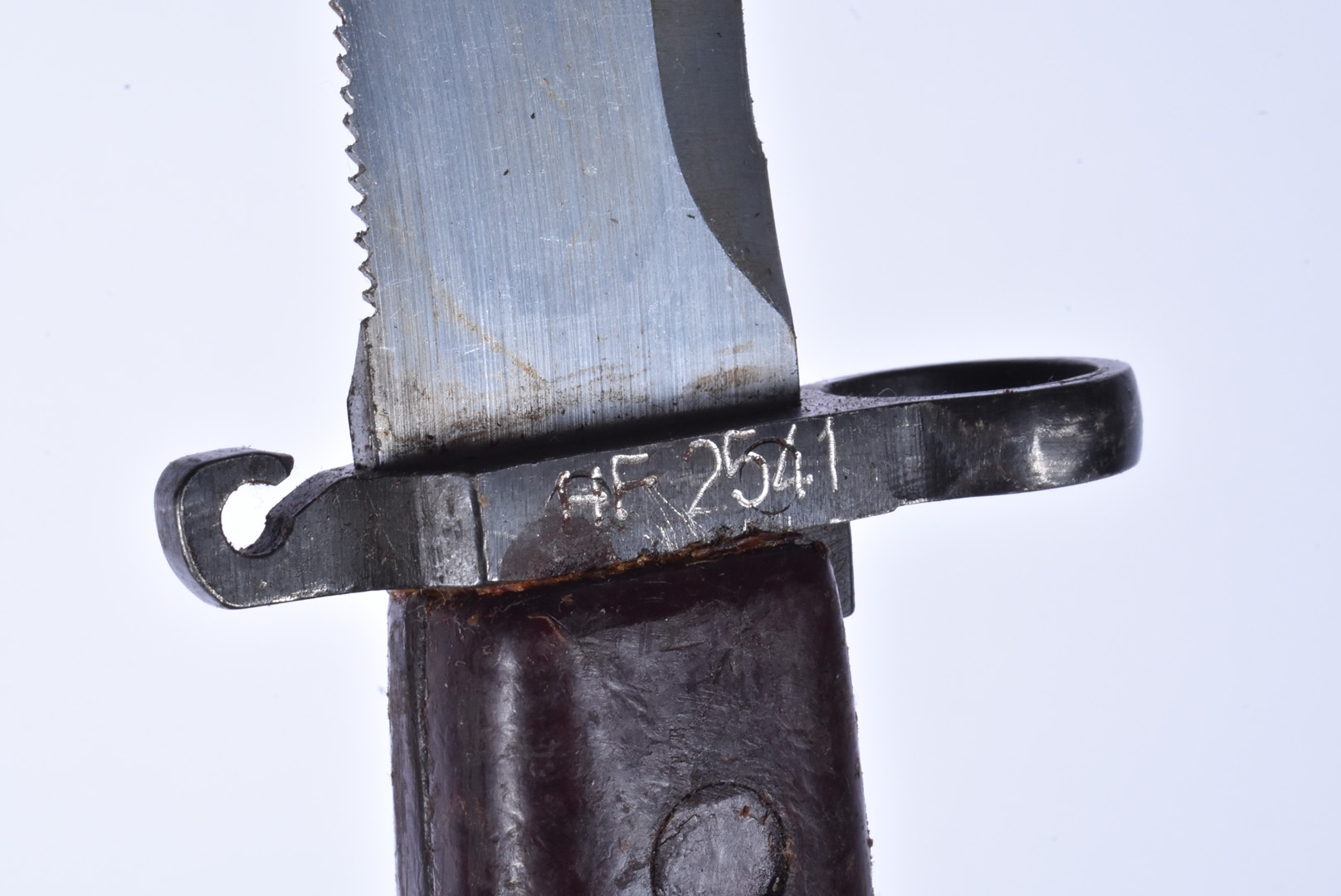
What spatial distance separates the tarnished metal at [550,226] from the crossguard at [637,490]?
1.7 inches

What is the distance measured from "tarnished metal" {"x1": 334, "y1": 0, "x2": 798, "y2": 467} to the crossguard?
44mm

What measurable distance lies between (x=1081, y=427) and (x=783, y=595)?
0.18 meters

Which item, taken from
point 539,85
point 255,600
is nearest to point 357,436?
point 255,600

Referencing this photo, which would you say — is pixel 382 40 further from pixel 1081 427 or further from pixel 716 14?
pixel 1081 427

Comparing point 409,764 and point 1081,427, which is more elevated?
point 1081,427

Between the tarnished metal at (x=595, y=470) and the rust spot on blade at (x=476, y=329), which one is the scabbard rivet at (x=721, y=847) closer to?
the tarnished metal at (x=595, y=470)

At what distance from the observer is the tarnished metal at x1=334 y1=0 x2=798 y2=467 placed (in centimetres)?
79

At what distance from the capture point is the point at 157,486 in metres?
0.78

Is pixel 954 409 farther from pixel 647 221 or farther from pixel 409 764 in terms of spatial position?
pixel 409 764

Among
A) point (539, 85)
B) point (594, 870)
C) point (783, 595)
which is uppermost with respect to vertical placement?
point (539, 85)

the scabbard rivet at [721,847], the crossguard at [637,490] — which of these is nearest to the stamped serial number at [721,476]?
the crossguard at [637,490]

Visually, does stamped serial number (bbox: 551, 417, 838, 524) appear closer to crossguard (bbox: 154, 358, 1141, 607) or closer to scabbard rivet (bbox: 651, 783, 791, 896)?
crossguard (bbox: 154, 358, 1141, 607)

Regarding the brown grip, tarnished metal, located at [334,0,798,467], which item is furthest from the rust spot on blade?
the brown grip

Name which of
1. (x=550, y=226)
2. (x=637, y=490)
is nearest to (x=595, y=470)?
(x=637, y=490)
